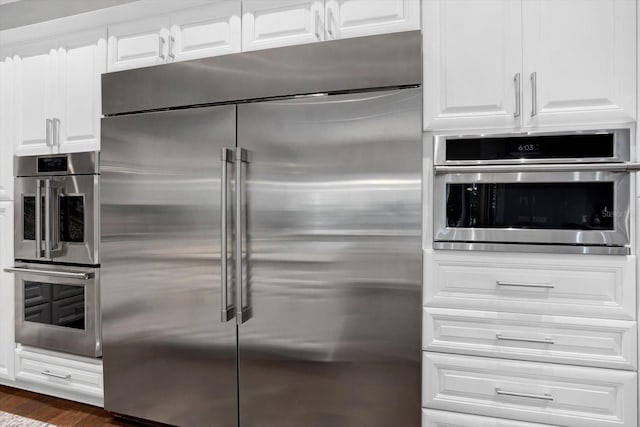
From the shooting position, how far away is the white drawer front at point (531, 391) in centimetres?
133

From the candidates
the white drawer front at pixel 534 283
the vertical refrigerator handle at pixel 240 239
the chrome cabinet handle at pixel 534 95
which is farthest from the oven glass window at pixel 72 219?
the chrome cabinet handle at pixel 534 95

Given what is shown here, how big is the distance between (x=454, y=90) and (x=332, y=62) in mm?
492

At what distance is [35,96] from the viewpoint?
219 cm

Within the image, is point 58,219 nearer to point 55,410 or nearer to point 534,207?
point 55,410

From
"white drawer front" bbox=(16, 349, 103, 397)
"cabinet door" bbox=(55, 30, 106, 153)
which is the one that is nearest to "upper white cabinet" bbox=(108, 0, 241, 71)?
"cabinet door" bbox=(55, 30, 106, 153)

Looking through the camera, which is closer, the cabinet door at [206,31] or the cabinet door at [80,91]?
the cabinet door at [206,31]

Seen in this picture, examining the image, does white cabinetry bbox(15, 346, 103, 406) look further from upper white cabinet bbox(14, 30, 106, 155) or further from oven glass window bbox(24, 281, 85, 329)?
upper white cabinet bbox(14, 30, 106, 155)

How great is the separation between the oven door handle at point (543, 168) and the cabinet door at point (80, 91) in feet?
5.89

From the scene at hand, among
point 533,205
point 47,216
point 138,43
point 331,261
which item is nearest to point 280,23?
point 138,43

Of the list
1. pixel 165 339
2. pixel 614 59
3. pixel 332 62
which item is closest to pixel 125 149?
pixel 165 339

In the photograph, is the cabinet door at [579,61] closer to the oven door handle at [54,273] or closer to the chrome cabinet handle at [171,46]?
the chrome cabinet handle at [171,46]

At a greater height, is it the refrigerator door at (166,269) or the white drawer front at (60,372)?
the refrigerator door at (166,269)

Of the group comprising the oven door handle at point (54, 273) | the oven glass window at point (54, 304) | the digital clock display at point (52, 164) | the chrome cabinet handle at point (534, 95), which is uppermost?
the chrome cabinet handle at point (534, 95)

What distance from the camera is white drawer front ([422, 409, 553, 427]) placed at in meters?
1.42
